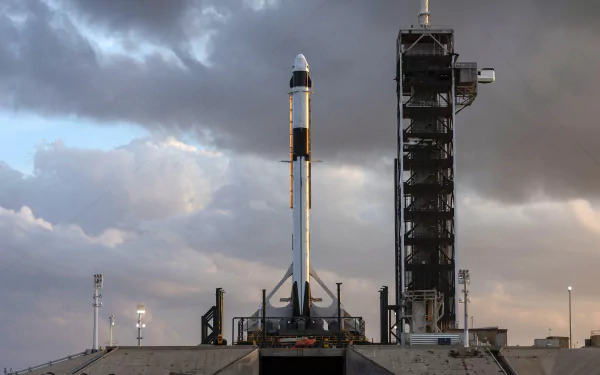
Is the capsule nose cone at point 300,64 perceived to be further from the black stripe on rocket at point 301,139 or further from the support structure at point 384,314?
the support structure at point 384,314

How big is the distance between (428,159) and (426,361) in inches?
1746

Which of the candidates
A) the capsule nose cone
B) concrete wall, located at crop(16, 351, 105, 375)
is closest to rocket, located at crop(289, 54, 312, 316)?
the capsule nose cone

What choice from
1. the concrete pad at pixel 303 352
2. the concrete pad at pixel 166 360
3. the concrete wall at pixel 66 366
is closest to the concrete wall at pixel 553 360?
the concrete pad at pixel 303 352

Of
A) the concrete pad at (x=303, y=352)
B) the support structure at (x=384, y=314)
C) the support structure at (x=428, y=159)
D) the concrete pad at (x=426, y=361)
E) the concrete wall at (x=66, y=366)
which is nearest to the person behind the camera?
the concrete pad at (x=426, y=361)

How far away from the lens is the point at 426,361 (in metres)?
73.2

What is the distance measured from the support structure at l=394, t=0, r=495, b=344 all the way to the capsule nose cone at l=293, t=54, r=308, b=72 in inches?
617

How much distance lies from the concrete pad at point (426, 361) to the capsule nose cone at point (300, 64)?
1378 inches

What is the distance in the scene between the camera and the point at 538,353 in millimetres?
74000

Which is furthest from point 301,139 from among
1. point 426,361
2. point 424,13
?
point 426,361

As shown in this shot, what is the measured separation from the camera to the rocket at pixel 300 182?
321ft

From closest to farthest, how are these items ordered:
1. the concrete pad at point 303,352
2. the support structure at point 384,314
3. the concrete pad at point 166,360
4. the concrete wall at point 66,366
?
the concrete pad at point 166,360 → the concrete wall at point 66,366 → the concrete pad at point 303,352 → the support structure at point 384,314

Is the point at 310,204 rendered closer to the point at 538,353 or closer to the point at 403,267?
the point at 403,267

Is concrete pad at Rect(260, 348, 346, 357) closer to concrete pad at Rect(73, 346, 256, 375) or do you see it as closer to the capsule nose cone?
concrete pad at Rect(73, 346, 256, 375)

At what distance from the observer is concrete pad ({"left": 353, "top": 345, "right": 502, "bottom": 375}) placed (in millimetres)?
71500
